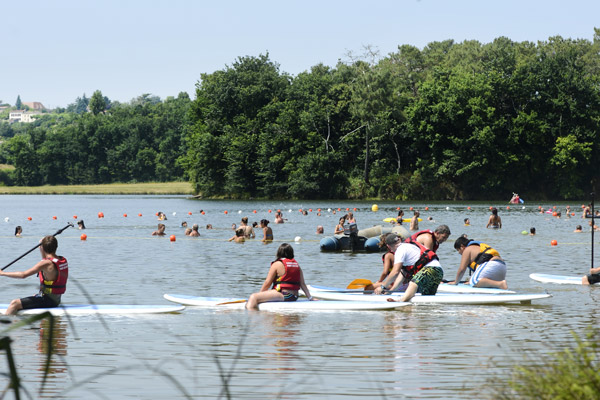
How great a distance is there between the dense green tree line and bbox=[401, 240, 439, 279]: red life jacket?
67.4 m

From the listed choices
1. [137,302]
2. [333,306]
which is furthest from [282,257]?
[137,302]

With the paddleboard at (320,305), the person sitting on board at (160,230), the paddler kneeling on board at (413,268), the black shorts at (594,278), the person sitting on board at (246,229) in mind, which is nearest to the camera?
the paddleboard at (320,305)

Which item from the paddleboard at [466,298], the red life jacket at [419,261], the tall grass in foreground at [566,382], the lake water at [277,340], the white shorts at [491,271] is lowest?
the lake water at [277,340]

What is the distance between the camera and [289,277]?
48.5ft

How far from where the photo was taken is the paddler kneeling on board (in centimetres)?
1489

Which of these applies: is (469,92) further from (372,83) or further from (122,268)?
(122,268)

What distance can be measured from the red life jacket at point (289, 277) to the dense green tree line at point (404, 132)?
68.0 meters

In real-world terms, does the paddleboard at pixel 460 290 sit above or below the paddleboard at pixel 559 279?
above

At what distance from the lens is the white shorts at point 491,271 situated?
16.7 metres

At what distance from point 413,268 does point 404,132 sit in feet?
234

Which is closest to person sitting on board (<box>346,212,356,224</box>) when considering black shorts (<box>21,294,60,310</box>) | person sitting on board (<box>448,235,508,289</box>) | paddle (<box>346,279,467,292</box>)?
paddle (<box>346,279,467,292</box>)

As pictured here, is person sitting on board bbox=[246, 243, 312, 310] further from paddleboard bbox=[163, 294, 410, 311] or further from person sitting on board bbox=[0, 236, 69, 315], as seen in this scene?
person sitting on board bbox=[0, 236, 69, 315]

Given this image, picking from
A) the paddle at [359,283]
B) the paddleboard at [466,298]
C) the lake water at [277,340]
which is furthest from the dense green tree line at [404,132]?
the paddleboard at [466,298]

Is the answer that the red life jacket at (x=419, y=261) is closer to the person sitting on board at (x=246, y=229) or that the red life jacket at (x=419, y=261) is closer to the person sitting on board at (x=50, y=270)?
the person sitting on board at (x=50, y=270)
